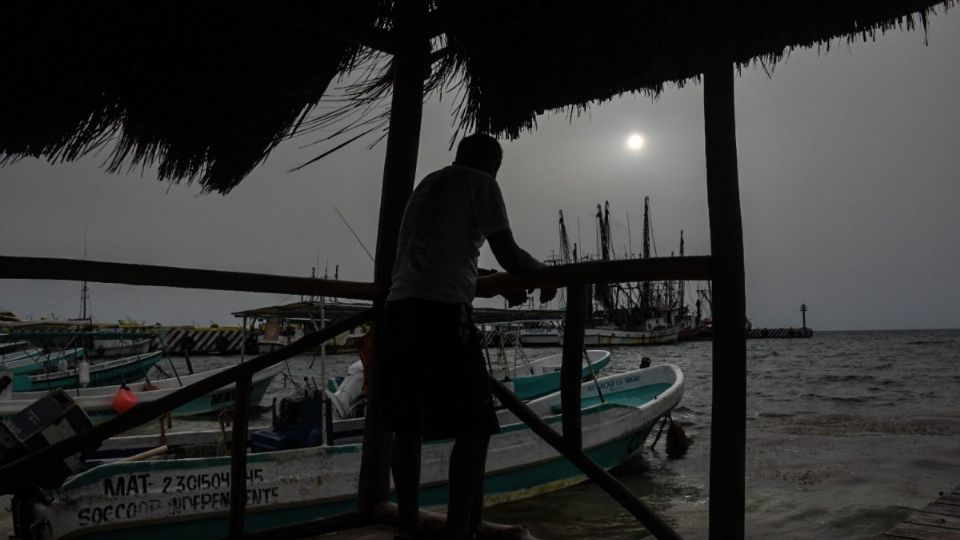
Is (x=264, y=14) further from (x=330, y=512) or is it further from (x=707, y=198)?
(x=330, y=512)

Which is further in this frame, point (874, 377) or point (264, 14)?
point (874, 377)

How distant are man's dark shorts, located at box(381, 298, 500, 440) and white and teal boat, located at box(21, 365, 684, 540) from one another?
3.61 metres

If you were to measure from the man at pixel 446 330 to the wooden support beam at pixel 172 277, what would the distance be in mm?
548

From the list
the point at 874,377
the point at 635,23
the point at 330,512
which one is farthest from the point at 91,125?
the point at 874,377

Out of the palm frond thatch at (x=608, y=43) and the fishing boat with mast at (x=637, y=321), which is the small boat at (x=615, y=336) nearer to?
the fishing boat with mast at (x=637, y=321)

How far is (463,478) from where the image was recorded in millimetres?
2031

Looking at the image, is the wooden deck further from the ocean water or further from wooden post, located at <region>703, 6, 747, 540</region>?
the ocean water

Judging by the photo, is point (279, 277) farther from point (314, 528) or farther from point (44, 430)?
point (44, 430)

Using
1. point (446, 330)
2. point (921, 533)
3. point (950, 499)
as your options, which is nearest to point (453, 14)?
point (446, 330)

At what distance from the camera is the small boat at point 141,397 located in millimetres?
11202

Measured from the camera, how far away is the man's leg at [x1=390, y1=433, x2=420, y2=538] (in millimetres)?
2139

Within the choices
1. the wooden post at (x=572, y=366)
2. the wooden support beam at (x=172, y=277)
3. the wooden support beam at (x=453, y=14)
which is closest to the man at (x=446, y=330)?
A: the wooden post at (x=572, y=366)

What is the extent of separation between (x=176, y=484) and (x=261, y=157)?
11.3 ft

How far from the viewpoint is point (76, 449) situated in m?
1.85
